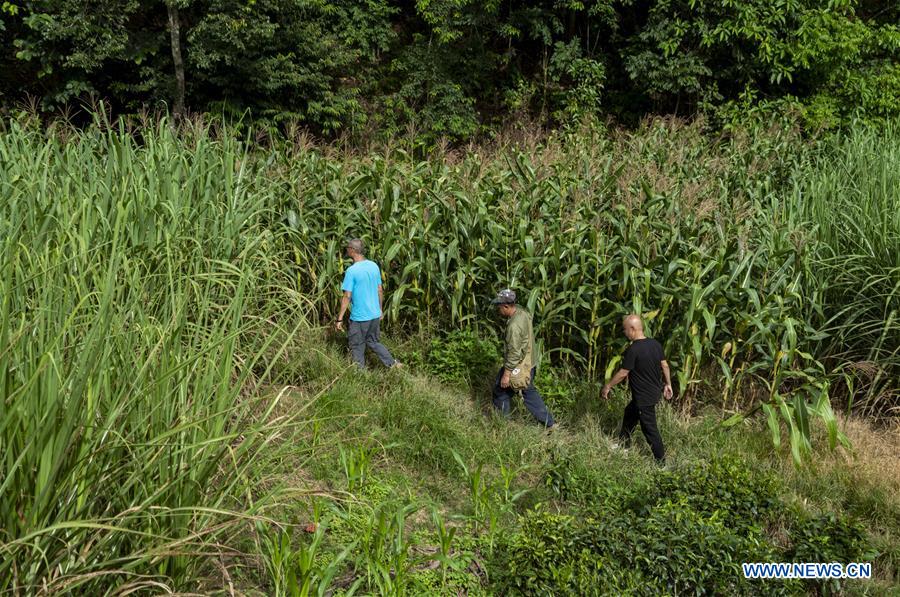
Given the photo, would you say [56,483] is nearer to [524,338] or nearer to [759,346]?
[524,338]

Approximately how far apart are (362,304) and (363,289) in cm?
15

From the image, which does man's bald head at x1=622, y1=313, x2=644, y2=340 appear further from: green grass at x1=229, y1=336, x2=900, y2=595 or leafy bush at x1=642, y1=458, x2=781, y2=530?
leafy bush at x1=642, y1=458, x2=781, y2=530

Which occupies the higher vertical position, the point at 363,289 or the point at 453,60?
the point at 453,60

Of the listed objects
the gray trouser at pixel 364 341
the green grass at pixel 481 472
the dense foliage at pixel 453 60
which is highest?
the dense foliage at pixel 453 60

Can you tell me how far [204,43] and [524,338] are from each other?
33.5 ft

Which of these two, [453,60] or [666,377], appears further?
[453,60]

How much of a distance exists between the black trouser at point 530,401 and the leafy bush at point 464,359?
68 centimetres

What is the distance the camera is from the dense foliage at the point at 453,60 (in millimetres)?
14422

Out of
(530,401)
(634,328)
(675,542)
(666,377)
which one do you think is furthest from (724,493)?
(530,401)

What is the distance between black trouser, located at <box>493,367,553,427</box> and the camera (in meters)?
6.88

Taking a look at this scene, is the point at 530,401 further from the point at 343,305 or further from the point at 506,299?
the point at 343,305

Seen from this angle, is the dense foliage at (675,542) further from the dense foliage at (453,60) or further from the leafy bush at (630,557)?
the dense foliage at (453,60)

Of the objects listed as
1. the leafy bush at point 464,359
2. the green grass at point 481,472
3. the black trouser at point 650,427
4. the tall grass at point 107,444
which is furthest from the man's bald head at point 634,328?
the tall grass at point 107,444

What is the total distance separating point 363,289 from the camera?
25.0 ft
